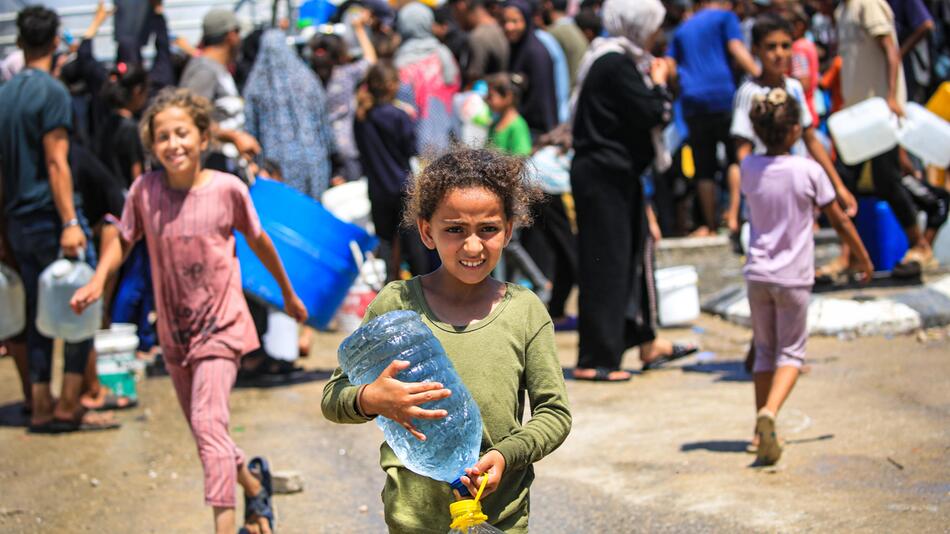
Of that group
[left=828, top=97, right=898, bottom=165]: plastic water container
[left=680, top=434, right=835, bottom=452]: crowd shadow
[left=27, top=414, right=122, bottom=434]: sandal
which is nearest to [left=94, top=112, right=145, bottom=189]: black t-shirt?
[left=27, top=414, right=122, bottom=434]: sandal

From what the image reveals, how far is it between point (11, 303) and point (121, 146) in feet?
7.56

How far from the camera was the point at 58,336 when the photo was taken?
665 cm

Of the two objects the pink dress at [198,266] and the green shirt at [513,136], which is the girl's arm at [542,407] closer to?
the pink dress at [198,266]

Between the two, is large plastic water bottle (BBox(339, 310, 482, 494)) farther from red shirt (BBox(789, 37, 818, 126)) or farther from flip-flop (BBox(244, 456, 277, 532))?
red shirt (BBox(789, 37, 818, 126))

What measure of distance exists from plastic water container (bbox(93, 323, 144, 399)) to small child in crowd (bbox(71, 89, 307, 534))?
2.82 meters

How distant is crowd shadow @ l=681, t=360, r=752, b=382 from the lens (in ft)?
23.5

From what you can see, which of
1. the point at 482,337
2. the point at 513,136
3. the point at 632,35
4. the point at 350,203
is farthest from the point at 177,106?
the point at 350,203

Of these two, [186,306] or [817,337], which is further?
[817,337]

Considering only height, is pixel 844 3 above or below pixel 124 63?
above

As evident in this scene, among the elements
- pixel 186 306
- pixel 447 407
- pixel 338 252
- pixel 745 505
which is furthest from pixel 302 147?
pixel 447 407

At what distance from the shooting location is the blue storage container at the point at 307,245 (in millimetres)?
7238

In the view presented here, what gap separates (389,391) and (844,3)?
25.0 ft

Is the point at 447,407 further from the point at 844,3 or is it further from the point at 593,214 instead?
the point at 844,3

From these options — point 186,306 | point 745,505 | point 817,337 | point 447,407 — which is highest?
point 447,407
